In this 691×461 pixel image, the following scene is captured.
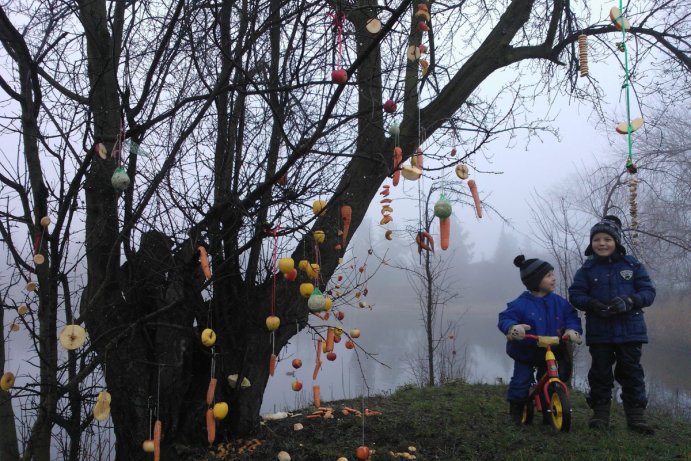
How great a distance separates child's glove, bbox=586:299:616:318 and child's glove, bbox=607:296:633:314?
0.03 metres

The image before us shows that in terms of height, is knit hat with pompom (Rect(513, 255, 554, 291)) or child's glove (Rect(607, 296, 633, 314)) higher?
knit hat with pompom (Rect(513, 255, 554, 291))

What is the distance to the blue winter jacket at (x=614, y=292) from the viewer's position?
356 centimetres

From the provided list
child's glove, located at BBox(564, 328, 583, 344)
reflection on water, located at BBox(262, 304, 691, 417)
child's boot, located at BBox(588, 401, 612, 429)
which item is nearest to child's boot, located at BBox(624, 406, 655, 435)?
child's boot, located at BBox(588, 401, 612, 429)

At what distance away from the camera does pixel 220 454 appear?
10.7 feet

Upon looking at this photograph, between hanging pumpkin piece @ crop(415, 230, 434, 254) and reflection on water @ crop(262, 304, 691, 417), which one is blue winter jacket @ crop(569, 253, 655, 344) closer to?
hanging pumpkin piece @ crop(415, 230, 434, 254)

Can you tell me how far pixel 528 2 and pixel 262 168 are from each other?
110 inches

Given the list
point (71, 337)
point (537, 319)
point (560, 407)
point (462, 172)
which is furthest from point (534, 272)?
point (71, 337)

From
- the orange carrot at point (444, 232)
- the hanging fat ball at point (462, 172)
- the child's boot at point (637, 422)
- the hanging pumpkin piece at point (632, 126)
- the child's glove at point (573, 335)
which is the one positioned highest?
the hanging pumpkin piece at point (632, 126)

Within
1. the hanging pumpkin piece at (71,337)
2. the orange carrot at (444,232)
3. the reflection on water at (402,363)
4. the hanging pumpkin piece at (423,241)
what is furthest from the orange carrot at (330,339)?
the reflection on water at (402,363)

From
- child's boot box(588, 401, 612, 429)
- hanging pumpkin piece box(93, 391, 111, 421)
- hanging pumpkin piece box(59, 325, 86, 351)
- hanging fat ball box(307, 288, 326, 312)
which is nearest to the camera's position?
hanging pumpkin piece box(59, 325, 86, 351)

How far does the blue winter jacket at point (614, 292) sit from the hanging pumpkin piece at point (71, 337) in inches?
126

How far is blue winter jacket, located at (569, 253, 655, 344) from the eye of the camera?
3559 mm

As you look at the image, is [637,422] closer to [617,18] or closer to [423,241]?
[423,241]

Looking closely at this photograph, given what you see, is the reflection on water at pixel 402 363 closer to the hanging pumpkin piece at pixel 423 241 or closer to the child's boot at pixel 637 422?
the child's boot at pixel 637 422
